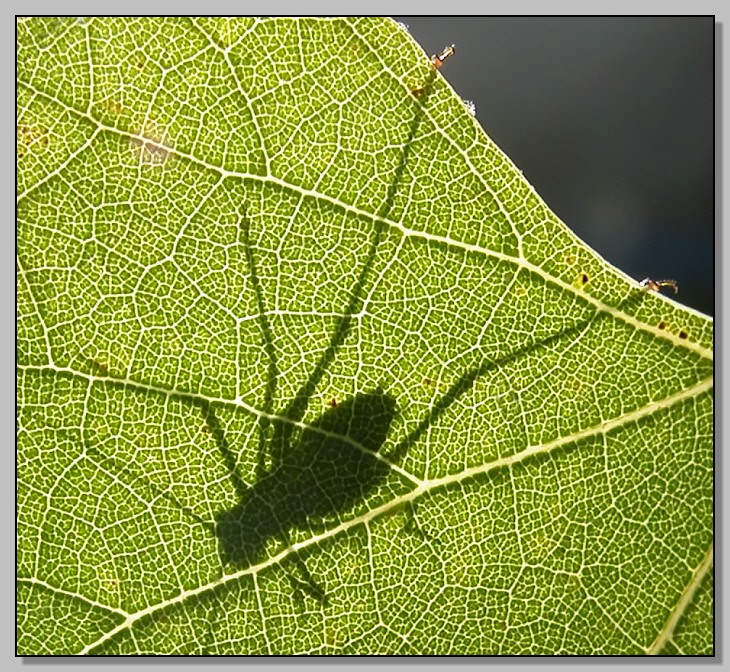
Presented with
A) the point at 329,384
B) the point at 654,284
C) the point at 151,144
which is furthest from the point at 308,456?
the point at 654,284

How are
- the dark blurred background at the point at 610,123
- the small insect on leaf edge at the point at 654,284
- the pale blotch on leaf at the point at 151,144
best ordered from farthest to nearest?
the dark blurred background at the point at 610,123 → the small insect on leaf edge at the point at 654,284 → the pale blotch on leaf at the point at 151,144

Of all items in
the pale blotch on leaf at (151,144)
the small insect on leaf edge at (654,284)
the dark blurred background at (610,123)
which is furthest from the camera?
the dark blurred background at (610,123)

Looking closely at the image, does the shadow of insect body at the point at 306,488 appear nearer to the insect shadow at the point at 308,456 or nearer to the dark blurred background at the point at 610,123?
the insect shadow at the point at 308,456

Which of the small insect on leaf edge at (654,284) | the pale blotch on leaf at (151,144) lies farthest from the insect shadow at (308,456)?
the small insect on leaf edge at (654,284)

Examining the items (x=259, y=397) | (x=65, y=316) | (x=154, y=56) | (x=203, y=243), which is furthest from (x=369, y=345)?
(x=154, y=56)

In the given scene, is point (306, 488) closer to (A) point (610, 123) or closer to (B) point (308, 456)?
(B) point (308, 456)

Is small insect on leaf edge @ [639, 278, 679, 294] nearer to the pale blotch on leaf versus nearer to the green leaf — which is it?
the green leaf

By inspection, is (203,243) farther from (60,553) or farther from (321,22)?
(60,553)
